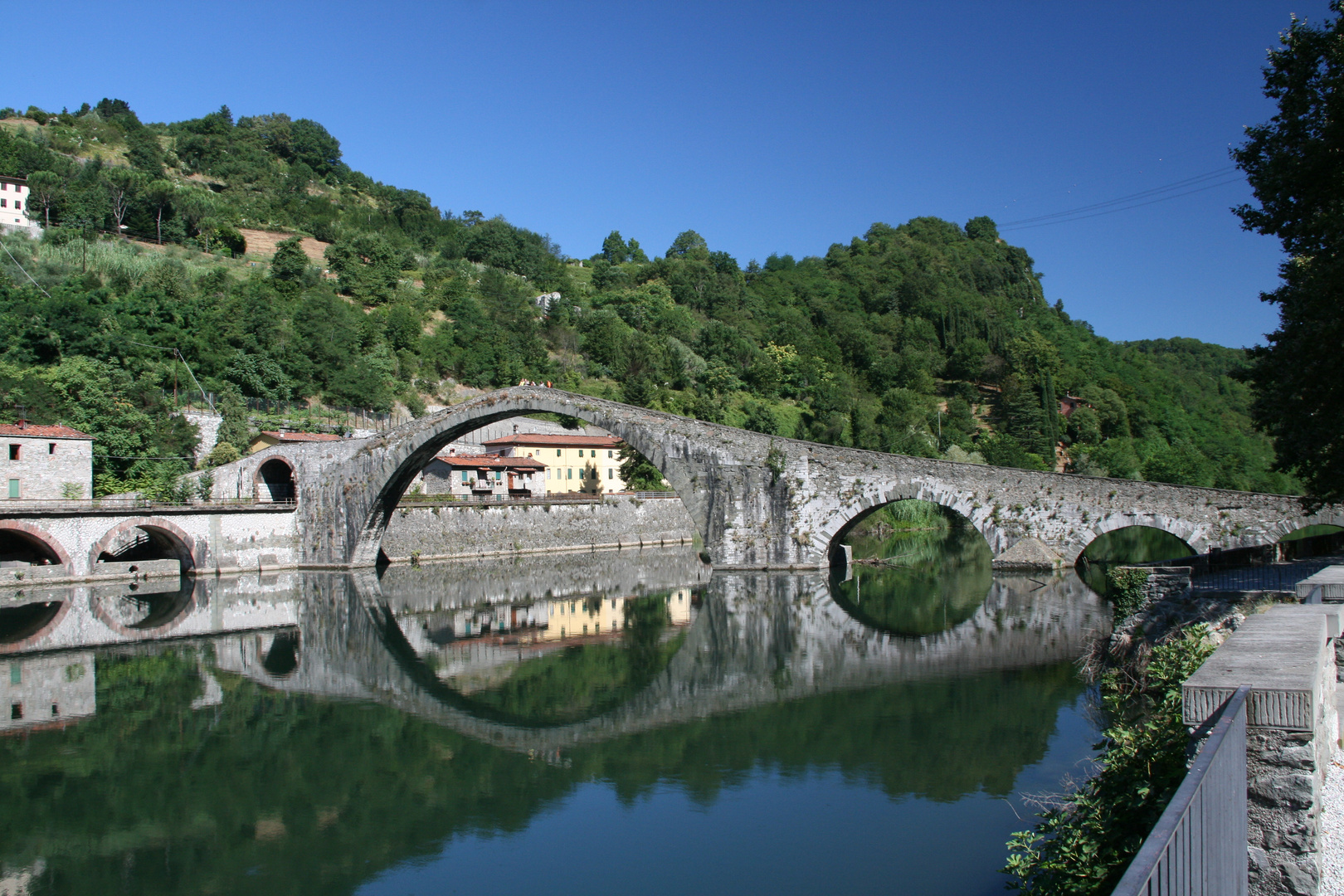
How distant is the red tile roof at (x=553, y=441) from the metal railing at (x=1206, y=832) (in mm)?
45147

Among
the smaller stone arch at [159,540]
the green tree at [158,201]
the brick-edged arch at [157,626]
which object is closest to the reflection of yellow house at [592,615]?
the brick-edged arch at [157,626]

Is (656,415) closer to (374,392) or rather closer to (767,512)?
(767,512)

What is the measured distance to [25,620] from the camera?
2227 cm

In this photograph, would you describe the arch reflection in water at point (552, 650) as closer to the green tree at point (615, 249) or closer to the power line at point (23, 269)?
the power line at point (23, 269)

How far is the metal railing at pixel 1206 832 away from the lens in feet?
8.73

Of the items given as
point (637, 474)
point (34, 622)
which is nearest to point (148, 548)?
point (34, 622)

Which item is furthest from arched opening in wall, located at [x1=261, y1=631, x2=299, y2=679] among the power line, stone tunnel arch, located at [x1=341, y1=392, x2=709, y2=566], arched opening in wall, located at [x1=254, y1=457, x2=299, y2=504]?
the power line

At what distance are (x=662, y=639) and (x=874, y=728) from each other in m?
7.73

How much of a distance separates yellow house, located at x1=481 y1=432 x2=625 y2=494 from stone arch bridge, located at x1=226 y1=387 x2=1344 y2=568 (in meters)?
15.2

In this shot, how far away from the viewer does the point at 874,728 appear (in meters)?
13.1

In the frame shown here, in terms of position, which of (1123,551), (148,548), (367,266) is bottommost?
(1123,551)

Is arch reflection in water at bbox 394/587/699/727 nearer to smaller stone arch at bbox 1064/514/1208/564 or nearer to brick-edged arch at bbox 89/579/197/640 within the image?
brick-edged arch at bbox 89/579/197/640

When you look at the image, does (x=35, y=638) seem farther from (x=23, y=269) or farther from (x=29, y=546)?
(x=23, y=269)

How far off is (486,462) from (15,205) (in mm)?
38064
